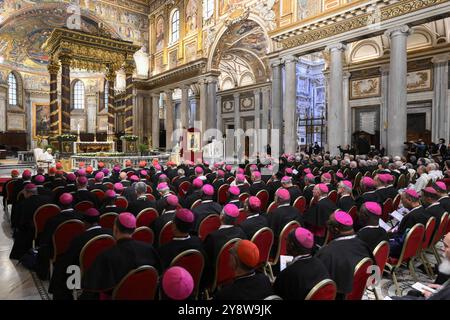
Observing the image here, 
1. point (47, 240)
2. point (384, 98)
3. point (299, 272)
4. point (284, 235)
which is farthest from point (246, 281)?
point (384, 98)

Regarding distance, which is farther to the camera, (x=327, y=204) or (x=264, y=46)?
(x=264, y=46)

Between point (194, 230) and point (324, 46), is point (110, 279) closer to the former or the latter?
point (194, 230)

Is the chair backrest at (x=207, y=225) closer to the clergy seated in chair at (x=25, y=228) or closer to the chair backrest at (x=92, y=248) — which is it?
the chair backrest at (x=92, y=248)

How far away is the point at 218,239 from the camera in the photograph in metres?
3.40

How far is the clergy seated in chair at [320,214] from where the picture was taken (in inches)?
196

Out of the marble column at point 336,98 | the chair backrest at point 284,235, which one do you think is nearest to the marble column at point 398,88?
the marble column at point 336,98

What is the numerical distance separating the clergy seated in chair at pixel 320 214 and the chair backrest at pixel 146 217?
2573 millimetres

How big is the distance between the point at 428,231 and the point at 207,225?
9.81 feet

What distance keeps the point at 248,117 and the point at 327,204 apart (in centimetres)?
2418

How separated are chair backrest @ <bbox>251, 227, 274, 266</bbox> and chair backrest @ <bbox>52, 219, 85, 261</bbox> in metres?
2.22

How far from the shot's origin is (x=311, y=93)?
86.5 ft

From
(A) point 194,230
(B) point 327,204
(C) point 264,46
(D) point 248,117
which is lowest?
(A) point 194,230
